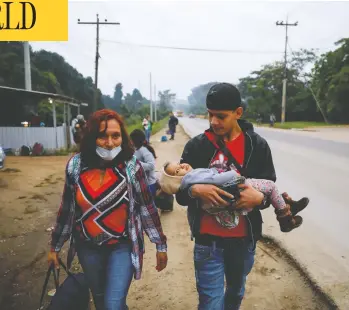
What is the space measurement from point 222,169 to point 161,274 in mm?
2018

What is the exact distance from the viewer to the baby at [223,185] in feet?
5.59

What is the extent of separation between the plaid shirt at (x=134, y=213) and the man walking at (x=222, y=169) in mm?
308

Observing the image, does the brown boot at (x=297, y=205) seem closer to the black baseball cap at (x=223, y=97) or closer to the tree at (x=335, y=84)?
the black baseball cap at (x=223, y=97)

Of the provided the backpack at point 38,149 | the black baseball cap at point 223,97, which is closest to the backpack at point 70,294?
the black baseball cap at point 223,97

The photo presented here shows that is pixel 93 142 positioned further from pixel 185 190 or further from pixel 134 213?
pixel 185 190

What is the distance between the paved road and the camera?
3.30m

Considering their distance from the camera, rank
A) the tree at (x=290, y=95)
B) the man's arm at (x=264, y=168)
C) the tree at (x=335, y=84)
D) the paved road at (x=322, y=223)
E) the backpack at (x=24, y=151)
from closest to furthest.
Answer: the man's arm at (x=264, y=168) → the paved road at (x=322, y=223) → the backpack at (x=24, y=151) → the tree at (x=335, y=84) → the tree at (x=290, y=95)

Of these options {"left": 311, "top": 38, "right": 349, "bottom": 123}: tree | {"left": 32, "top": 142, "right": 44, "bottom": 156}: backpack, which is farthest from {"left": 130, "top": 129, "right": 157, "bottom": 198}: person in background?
{"left": 311, "top": 38, "right": 349, "bottom": 123}: tree

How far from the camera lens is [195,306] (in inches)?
114

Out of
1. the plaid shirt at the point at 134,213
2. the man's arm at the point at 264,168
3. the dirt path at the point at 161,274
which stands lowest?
the dirt path at the point at 161,274

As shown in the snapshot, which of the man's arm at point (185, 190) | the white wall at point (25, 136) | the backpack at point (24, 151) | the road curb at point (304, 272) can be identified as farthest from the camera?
the white wall at point (25, 136)

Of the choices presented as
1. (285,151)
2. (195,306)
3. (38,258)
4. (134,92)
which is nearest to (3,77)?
(285,151)

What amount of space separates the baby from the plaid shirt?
0.89ft

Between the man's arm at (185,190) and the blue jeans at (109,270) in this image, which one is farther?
the blue jeans at (109,270)
